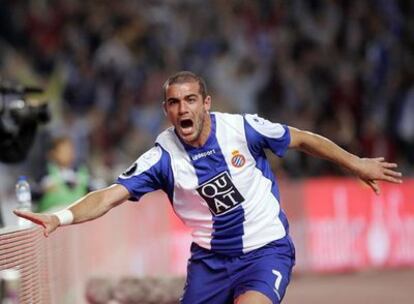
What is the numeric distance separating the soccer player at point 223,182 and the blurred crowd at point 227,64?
9.52 m

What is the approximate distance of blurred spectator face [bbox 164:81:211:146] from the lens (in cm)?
768

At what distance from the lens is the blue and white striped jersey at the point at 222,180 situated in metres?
7.86

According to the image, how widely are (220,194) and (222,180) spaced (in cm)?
10

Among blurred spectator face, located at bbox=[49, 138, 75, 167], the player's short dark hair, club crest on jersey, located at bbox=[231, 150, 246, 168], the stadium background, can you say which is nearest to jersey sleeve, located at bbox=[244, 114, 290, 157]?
club crest on jersey, located at bbox=[231, 150, 246, 168]

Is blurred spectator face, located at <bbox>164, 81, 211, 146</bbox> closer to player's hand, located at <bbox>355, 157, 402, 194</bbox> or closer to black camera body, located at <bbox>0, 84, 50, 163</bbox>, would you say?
player's hand, located at <bbox>355, 157, 402, 194</bbox>

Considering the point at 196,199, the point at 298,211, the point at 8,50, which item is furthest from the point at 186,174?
the point at 8,50

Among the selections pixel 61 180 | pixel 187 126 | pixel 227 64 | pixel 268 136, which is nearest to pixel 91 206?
pixel 187 126

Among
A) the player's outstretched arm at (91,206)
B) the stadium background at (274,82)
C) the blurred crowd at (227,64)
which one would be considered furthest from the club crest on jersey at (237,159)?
the blurred crowd at (227,64)

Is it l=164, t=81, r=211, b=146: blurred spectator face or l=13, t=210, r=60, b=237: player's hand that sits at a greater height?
l=164, t=81, r=211, b=146: blurred spectator face

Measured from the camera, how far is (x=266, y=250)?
7.92 metres

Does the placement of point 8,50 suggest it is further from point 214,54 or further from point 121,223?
point 121,223

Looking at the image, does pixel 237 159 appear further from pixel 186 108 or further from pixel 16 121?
pixel 16 121

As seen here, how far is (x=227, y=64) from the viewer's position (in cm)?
1900

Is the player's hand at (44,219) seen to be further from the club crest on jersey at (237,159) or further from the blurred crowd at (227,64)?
the blurred crowd at (227,64)
